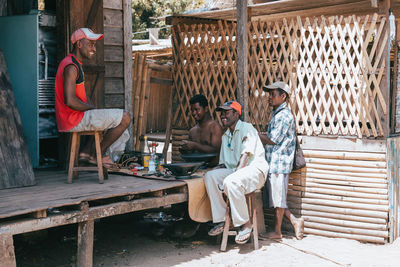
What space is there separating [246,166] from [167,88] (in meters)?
8.18

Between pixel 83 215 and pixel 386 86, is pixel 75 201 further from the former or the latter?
pixel 386 86

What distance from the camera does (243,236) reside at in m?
4.81

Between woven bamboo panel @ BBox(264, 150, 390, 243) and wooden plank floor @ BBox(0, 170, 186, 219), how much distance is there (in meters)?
1.63

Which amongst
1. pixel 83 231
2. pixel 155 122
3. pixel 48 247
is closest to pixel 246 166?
pixel 83 231

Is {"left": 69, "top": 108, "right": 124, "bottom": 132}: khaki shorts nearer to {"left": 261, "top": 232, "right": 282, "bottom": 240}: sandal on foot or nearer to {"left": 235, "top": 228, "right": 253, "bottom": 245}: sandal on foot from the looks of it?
{"left": 235, "top": 228, "right": 253, "bottom": 245}: sandal on foot

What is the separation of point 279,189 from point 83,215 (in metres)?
2.37

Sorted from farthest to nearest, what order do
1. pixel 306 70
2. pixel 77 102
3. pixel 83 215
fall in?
pixel 306 70 < pixel 77 102 < pixel 83 215

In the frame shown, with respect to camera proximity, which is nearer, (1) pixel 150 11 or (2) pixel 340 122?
(2) pixel 340 122

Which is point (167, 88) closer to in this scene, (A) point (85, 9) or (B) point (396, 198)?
(A) point (85, 9)

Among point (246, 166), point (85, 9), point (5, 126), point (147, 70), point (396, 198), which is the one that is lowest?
point (396, 198)

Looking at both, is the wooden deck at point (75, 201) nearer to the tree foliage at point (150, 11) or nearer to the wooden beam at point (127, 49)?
the wooden beam at point (127, 49)

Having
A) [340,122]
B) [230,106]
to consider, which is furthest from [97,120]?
[340,122]

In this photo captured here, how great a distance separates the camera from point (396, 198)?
5469 millimetres

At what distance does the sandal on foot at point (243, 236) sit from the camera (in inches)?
189
